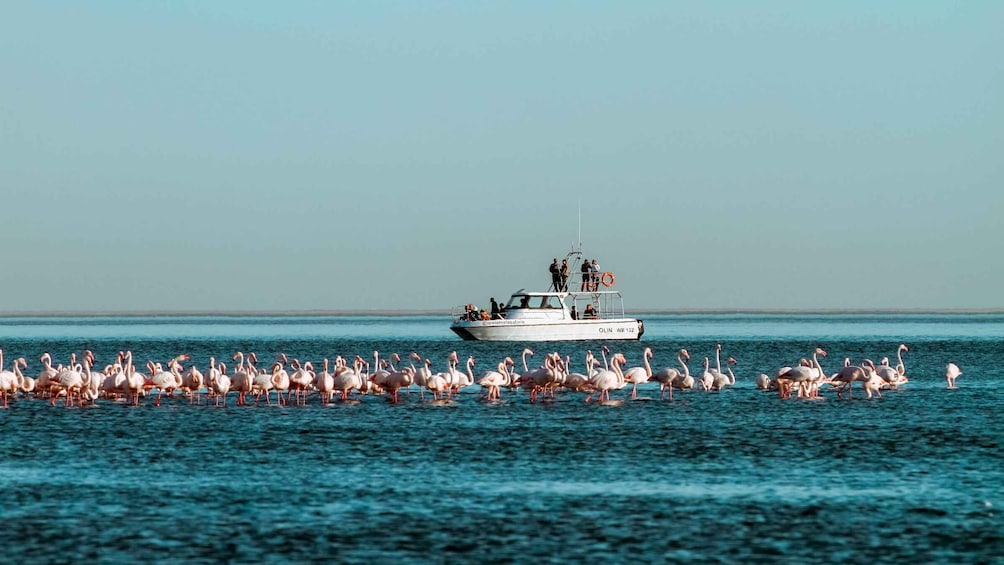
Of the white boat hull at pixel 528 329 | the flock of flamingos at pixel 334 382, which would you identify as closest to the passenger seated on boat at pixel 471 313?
the white boat hull at pixel 528 329

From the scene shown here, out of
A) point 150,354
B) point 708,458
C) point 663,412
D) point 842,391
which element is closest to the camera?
point 708,458

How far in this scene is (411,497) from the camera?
80.5 ft

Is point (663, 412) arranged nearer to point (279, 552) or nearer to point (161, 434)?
point (161, 434)

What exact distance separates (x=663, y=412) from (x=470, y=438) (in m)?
8.81

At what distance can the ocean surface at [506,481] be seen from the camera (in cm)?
2030

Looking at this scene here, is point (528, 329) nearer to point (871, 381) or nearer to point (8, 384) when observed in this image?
point (871, 381)

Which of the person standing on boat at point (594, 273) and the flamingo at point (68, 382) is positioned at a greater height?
the person standing on boat at point (594, 273)

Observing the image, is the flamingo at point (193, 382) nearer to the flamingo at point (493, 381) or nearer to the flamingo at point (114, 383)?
the flamingo at point (114, 383)

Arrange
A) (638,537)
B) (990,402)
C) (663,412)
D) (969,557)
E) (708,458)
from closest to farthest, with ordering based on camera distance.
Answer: (969,557) < (638,537) < (708,458) < (663,412) < (990,402)

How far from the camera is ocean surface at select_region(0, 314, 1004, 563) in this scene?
66.6ft

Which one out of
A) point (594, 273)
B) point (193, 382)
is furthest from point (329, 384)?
point (594, 273)

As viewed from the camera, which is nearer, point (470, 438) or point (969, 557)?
point (969, 557)

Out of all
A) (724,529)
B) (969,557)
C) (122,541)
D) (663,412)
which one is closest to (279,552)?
(122,541)

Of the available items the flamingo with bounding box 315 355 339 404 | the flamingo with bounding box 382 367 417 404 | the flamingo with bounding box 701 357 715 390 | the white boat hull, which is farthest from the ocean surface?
the white boat hull
